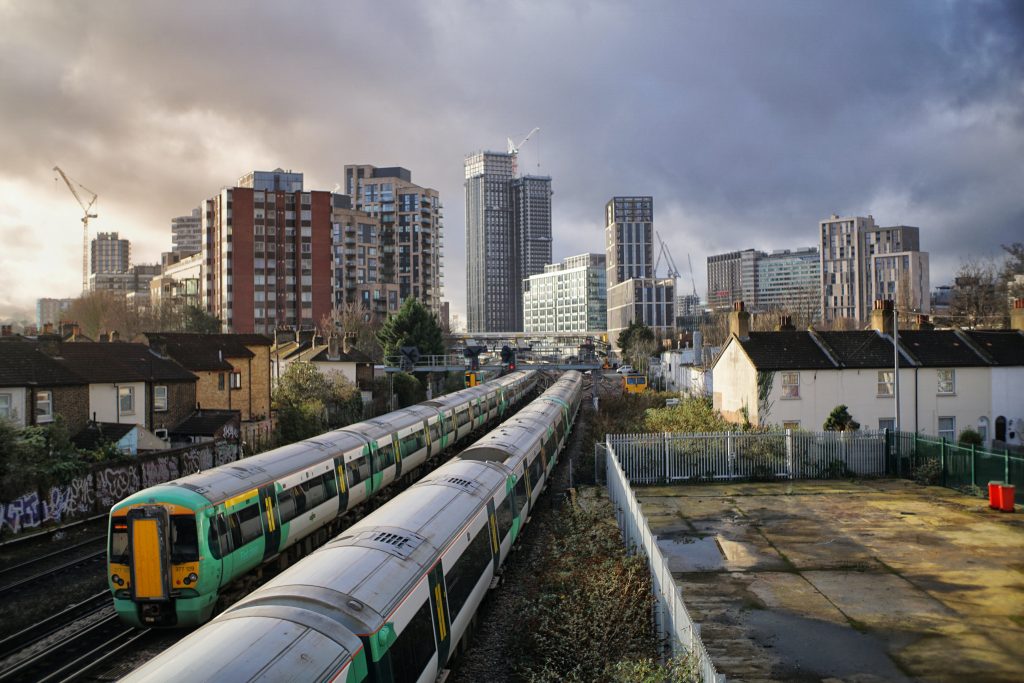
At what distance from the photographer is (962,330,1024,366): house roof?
35219mm

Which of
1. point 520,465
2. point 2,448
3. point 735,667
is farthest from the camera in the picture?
point 2,448

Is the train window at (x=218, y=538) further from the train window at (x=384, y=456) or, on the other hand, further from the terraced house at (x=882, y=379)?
the terraced house at (x=882, y=379)

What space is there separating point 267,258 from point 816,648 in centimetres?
10381

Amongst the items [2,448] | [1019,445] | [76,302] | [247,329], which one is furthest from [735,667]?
[76,302]

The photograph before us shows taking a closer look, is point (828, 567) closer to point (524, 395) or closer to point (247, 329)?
point (524, 395)

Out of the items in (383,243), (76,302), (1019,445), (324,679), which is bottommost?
(1019,445)

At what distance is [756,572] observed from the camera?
50.8 ft

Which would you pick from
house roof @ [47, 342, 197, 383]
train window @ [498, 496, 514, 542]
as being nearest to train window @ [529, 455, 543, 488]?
train window @ [498, 496, 514, 542]

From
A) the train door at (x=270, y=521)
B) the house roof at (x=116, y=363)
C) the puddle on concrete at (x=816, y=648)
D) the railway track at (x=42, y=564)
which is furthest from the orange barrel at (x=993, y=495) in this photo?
the house roof at (x=116, y=363)

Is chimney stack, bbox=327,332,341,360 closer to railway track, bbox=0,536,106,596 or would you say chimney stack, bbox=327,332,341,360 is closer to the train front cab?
railway track, bbox=0,536,106,596

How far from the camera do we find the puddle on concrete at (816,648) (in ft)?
34.5

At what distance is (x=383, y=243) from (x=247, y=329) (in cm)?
4513

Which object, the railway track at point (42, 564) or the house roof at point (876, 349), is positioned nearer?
the railway track at point (42, 564)

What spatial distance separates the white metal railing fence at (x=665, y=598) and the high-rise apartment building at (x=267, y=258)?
9349 centimetres
